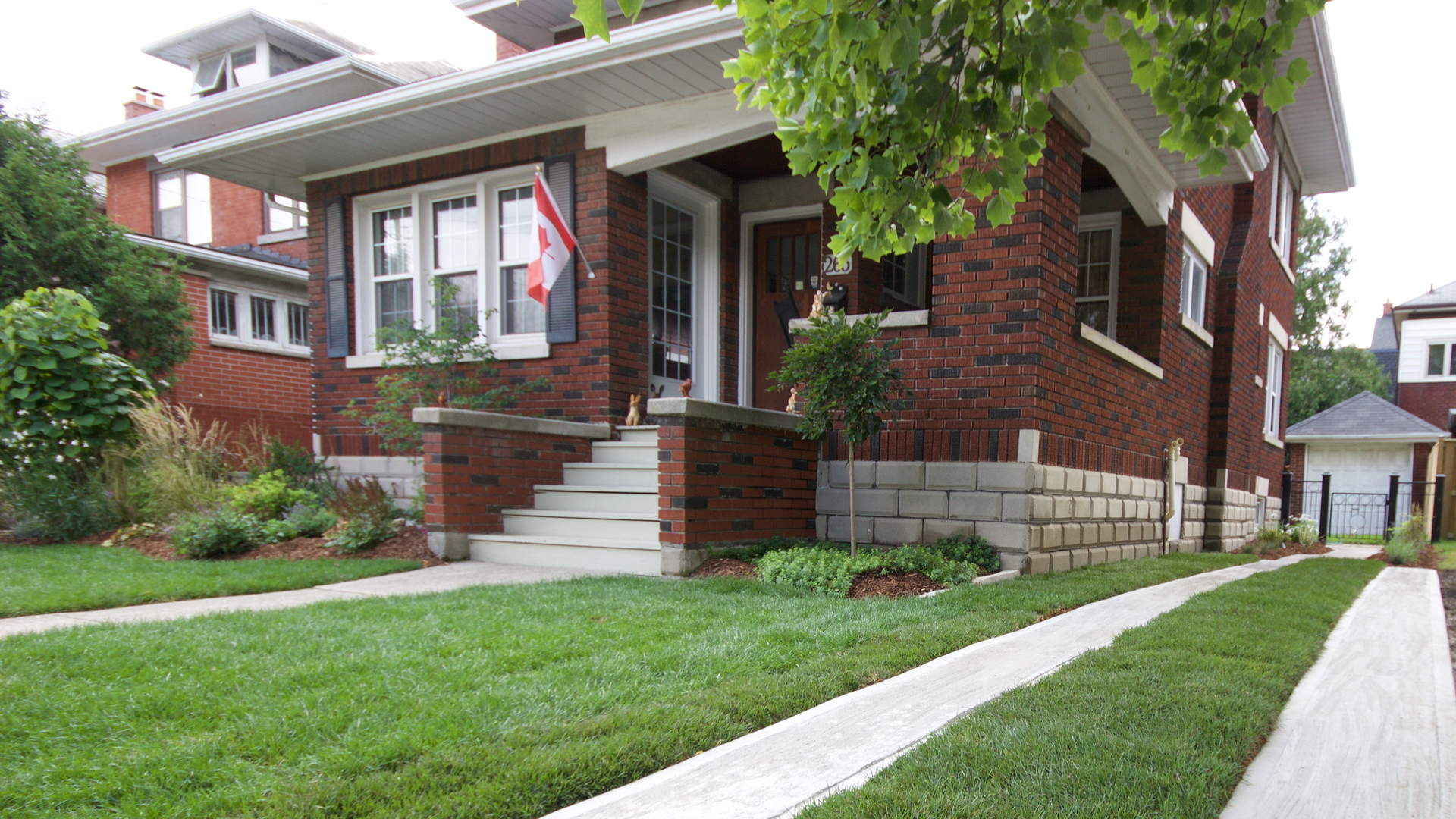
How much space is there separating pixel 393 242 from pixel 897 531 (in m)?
6.54

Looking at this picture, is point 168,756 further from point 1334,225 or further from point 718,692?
point 1334,225

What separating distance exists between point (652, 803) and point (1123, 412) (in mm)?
7040

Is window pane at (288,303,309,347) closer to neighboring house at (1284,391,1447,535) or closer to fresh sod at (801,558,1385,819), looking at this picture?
fresh sod at (801,558,1385,819)

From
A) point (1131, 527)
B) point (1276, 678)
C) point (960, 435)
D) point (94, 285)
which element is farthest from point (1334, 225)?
point (94, 285)

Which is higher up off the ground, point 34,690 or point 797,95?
point 797,95

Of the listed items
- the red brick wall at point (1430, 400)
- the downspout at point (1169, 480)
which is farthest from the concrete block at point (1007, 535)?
the red brick wall at point (1430, 400)

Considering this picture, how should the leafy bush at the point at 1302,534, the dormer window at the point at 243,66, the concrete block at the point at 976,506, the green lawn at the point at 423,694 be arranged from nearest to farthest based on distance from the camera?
1. the green lawn at the point at 423,694
2. the concrete block at the point at 976,506
3. the leafy bush at the point at 1302,534
4. the dormer window at the point at 243,66

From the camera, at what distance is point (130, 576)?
559 cm

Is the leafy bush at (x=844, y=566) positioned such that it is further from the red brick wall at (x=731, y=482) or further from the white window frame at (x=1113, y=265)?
the white window frame at (x=1113, y=265)

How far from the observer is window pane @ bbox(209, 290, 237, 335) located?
13.5 m

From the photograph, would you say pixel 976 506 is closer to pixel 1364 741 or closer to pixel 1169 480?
pixel 1364 741

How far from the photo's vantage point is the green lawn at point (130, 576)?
4.86 metres

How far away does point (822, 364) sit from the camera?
5836mm

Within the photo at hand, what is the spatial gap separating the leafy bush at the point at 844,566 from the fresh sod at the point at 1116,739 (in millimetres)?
1562
